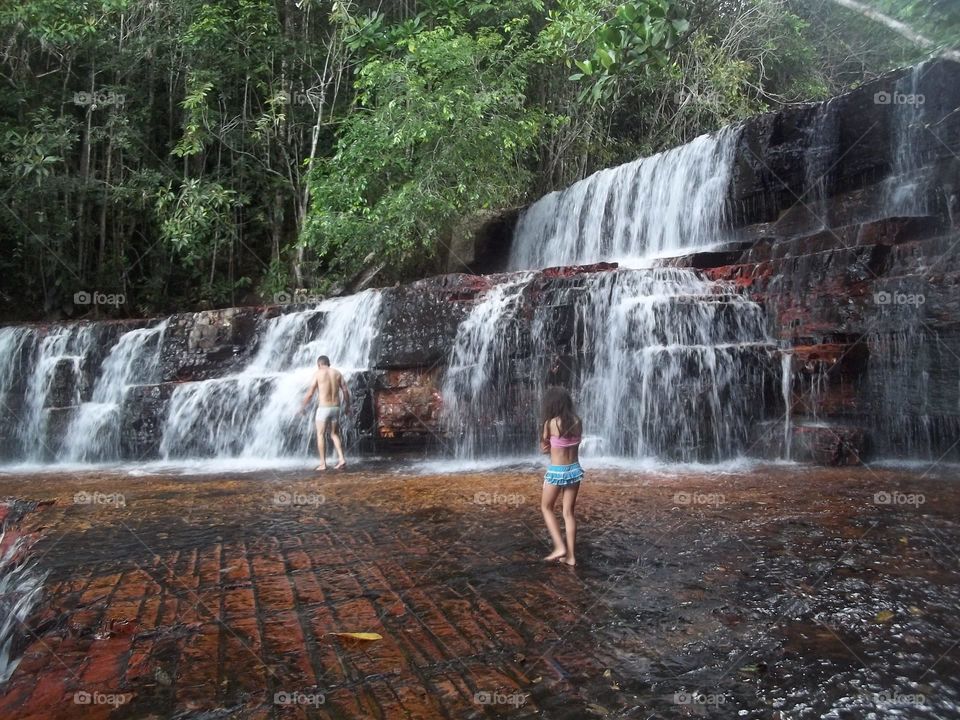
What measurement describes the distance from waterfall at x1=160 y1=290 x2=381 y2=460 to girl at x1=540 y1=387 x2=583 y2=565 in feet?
20.8

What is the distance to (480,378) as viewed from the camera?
10461mm

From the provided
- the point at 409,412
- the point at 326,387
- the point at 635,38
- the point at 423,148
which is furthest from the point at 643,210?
the point at 635,38

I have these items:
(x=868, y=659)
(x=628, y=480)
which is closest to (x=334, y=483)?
(x=628, y=480)

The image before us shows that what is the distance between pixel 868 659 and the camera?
3078mm

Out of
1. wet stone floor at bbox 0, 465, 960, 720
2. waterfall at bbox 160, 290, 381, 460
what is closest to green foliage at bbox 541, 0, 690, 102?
wet stone floor at bbox 0, 465, 960, 720

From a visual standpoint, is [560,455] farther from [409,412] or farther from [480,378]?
[409,412]

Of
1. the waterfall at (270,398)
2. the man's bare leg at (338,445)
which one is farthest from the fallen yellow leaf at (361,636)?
the waterfall at (270,398)

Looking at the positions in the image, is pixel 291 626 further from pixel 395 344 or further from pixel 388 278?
pixel 388 278

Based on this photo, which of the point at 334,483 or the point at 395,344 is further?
the point at 395,344

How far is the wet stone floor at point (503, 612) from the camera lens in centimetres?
284

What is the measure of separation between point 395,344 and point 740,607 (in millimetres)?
7896

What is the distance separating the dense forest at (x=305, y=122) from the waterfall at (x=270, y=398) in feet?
11.5

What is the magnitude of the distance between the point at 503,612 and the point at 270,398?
8247 mm

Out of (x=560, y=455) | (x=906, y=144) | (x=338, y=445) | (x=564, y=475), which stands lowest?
(x=338, y=445)
